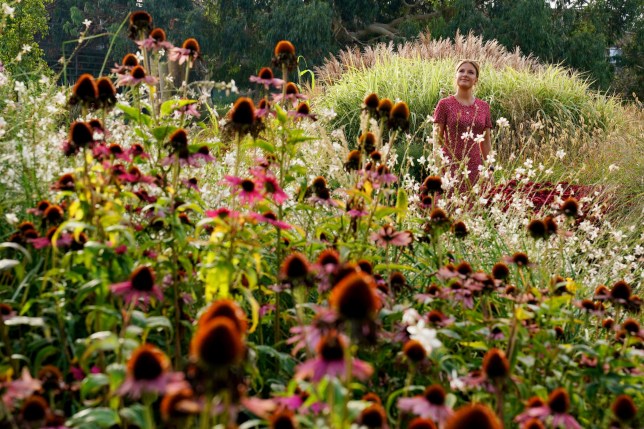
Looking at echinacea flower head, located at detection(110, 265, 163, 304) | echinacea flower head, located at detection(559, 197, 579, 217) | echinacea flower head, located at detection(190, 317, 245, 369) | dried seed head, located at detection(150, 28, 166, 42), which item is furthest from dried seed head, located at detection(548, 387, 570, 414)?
dried seed head, located at detection(150, 28, 166, 42)

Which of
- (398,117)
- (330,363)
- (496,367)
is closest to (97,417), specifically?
(330,363)

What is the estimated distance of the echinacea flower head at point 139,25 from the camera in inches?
104

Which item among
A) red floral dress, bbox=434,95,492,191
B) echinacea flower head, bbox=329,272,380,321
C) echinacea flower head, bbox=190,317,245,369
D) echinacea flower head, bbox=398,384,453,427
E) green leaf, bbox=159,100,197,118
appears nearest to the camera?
echinacea flower head, bbox=190,317,245,369

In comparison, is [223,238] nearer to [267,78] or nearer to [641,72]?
[267,78]

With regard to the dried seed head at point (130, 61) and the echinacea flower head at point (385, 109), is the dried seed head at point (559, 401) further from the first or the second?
the dried seed head at point (130, 61)

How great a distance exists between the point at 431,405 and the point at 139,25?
6.07 ft

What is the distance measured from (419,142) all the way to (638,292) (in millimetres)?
4481

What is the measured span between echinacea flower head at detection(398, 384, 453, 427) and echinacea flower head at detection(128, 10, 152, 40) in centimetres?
179

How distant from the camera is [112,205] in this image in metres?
1.93

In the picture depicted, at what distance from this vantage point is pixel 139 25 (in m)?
2.66

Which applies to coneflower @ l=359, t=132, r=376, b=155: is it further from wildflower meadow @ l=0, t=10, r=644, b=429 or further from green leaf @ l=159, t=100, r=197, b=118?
green leaf @ l=159, t=100, r=197, b=118

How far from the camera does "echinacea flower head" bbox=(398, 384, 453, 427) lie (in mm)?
1387

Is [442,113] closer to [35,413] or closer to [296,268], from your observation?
[296,268]

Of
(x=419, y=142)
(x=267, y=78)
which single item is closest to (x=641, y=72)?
(x=419, y=142)
